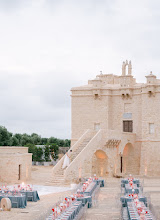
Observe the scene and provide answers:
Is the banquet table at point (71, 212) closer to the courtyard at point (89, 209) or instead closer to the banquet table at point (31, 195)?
the courtyard at point (89, 209)

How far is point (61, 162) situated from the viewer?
31.7 meters

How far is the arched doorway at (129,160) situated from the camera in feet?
126

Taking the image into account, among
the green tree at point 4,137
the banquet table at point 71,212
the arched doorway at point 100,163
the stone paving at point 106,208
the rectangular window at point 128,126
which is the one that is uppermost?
the rectangular window at point 128,126

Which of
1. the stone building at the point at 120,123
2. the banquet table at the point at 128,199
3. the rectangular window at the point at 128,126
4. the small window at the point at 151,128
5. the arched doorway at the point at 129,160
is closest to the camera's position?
the banquet table at the point at 128,199

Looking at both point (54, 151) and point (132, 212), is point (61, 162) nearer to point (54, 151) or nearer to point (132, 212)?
point (132, 212)

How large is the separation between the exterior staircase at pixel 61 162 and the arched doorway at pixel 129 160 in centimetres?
530

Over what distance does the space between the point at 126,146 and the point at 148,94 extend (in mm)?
6165

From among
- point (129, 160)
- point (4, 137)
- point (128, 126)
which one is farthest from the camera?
point (4, 137)

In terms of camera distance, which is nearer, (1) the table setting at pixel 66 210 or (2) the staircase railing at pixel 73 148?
(1) the table setting at pixel 66 210

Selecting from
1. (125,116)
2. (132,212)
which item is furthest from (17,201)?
(125,116)

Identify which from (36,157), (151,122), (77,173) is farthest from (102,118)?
(36,157)

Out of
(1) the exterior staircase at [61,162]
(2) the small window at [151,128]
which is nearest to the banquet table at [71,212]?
(1) the exterior staircase at [61,162]

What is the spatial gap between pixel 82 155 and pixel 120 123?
31.1 feet

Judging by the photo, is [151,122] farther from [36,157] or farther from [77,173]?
[36,157]
